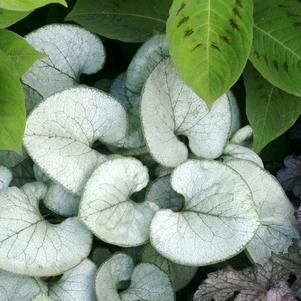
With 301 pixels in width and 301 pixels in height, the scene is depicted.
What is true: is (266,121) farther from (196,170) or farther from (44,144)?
(44,144)

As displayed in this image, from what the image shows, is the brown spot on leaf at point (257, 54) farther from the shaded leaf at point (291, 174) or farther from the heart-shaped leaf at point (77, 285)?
the heart-shaped leaf at point (77, 285)

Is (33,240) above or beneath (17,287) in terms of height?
above

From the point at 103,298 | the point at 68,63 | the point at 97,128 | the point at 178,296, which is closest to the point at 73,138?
the point at 97,128

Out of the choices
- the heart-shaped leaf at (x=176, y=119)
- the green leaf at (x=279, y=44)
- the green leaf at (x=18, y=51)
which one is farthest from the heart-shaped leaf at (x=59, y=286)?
the green leaf at (x=279, y=44)

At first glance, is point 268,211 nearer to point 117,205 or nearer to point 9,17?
point 117,205

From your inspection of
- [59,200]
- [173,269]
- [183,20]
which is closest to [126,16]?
[183,20]

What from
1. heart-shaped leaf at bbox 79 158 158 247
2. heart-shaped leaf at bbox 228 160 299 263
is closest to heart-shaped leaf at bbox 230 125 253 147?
heart-shaped leaf at bbox 228 160 299 263
